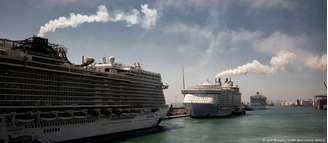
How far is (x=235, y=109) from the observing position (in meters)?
72.0

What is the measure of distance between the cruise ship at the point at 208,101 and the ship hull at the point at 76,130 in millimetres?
24212

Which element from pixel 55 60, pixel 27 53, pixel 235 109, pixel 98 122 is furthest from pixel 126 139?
pixel 235 109

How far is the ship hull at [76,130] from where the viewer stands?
1911 centimetres

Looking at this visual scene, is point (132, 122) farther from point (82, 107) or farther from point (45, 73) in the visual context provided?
point (45, 73)

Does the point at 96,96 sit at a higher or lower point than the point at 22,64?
lower

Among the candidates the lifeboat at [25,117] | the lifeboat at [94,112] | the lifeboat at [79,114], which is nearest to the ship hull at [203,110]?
the lifeboat at [94,112]

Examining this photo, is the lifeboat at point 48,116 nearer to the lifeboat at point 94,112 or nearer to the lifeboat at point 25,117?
the lifeboat at point 25,117

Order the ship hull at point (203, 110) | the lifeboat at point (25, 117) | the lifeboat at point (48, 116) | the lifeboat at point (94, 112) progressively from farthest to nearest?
the ship hull at point (203, 110) → the lifeboat at point (94, 112) → the lifeboat at point (48, 116) → the lifeboat at point (25, 117)

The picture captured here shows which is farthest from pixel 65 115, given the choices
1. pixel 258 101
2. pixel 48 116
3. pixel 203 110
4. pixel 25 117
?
pixel 258 101

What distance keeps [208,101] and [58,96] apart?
1530 inches

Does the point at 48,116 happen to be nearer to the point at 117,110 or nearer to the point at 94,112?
the point at 94,112

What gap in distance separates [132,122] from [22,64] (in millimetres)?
12504

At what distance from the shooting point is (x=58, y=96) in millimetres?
22516

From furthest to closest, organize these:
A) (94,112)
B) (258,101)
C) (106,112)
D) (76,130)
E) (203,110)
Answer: (258,101) → (203,110) → (106,112) → (94,112) → (76,130)
